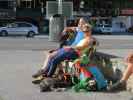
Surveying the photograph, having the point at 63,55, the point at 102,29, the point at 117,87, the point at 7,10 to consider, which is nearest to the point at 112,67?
the point at 117,87

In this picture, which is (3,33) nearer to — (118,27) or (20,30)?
(20,30)

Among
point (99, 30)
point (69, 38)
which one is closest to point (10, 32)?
point (99, 30)

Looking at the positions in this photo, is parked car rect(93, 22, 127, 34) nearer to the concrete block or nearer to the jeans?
the jeans

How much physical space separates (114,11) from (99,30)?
33.2 ft

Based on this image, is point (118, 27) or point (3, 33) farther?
point (118, 27)

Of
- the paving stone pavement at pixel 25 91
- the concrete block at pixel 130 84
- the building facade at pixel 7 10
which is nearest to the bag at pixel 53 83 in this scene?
the paving stone pavement at pixel 25 91

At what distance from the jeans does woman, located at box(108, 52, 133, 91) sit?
106 centimetres

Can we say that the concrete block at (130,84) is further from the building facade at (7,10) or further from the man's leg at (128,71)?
the building facade at (7,10)

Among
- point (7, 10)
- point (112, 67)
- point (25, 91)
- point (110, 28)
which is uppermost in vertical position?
point (112, 67)

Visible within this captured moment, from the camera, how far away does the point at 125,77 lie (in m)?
8.69

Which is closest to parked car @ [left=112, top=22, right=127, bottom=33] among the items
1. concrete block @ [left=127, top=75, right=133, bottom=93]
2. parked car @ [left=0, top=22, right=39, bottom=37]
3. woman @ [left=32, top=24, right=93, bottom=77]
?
parked car @ [left=0, top=22, right=39, bottom=37]

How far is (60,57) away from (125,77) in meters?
1.77

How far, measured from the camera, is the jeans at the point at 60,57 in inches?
395

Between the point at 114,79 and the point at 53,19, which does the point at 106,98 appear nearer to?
the point at 114,79
